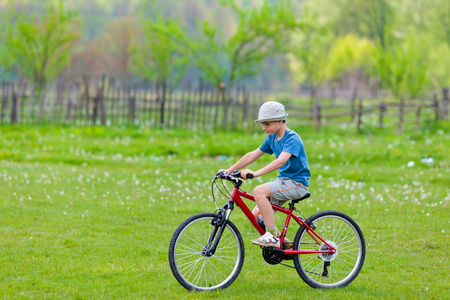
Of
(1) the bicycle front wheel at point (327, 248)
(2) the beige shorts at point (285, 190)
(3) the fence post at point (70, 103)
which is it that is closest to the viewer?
(2) the beige shorts at point (285, 190)

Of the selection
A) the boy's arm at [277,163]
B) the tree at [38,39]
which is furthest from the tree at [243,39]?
the boy's arm at [277,163]

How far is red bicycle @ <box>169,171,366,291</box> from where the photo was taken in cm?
566

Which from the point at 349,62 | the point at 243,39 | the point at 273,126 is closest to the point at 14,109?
the point at 243,39

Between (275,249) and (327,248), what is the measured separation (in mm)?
700

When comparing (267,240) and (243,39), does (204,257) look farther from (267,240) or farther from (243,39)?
(243,39)

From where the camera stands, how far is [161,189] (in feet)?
38.1

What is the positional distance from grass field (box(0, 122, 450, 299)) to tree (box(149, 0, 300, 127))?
31.5 ft

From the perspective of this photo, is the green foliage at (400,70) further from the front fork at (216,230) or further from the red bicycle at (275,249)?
the front fork at (216,230)

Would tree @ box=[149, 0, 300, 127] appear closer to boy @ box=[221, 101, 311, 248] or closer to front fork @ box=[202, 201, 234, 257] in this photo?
boy @ box=[221, 101, 311, 248]

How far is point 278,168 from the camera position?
5781 millimetres

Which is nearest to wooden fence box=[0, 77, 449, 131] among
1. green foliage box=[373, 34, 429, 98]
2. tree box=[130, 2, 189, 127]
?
tree box=[130, 2, 189, 127]

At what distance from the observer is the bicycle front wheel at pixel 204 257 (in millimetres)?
5488

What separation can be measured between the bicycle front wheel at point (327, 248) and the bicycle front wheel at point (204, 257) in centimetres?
73

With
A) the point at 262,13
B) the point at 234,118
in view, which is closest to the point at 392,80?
the point at 262,13
